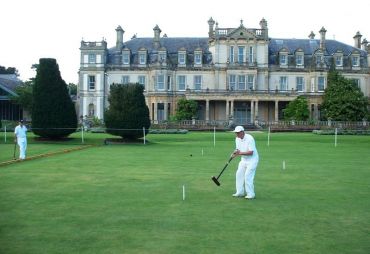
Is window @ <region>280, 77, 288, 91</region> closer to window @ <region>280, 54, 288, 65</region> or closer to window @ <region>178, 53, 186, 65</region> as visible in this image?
window @ <region>280, 54, 288, 65</region>

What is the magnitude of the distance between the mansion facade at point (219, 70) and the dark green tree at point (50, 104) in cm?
2763

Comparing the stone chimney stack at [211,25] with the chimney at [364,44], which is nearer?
the stone chimney stack at [211,25]

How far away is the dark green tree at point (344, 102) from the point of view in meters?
58.3

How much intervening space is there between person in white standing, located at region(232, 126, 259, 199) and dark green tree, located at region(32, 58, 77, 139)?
2509cm

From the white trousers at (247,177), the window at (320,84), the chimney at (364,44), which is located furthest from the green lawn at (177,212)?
Answer: the chimney at (364,44)

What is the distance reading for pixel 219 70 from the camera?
6556cm

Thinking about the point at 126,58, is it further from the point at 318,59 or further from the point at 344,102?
the point at 344,102

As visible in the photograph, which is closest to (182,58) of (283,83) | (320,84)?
(283,83)

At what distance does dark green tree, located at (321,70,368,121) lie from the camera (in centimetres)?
5834

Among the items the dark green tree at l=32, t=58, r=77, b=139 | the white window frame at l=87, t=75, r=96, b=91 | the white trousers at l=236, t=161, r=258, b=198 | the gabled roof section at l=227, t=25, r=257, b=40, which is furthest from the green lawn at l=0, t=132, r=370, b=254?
the white window frame at l=87, t=75, r=96, b=91

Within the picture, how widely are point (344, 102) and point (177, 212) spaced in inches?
2027

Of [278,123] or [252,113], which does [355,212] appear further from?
[252,113]

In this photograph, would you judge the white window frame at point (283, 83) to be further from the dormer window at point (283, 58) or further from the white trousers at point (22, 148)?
the white trousers at point (22, 148)

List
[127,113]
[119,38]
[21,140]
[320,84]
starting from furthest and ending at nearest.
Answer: [119,38]
[320,84]
[127,113]
[21,140]
